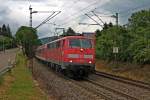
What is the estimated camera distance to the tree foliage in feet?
110

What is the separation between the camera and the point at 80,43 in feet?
94.9

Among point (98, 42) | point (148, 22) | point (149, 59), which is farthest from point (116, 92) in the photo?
point (98, 42)

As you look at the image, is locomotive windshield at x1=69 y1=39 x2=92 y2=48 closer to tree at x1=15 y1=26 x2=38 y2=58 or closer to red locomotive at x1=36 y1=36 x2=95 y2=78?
red locomotive at x1=36 y1=36 x2=95 y2=78

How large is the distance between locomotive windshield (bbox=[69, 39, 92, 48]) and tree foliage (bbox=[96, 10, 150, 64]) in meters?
5.17

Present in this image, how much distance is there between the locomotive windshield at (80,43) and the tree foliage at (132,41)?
17.0 feet

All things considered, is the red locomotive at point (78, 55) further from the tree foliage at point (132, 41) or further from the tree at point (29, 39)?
the tree at point (29, 39)

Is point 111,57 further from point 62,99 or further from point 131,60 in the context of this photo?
point 62,99

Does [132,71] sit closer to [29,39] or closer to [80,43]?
[80,43]

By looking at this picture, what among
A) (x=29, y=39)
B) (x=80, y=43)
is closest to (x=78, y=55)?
(x=80, y=43)

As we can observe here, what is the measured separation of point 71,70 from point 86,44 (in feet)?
7.11

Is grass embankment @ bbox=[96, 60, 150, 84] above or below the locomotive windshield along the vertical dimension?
below

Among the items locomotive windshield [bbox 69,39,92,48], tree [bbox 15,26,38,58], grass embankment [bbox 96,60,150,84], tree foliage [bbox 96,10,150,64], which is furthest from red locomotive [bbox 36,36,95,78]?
tree [bbox 15,26,38,58]

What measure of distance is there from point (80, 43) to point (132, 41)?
10.1 metres

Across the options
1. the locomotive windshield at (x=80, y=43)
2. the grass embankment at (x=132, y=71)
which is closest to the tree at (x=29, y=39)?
the grass embankment at (x=132, y=71)
